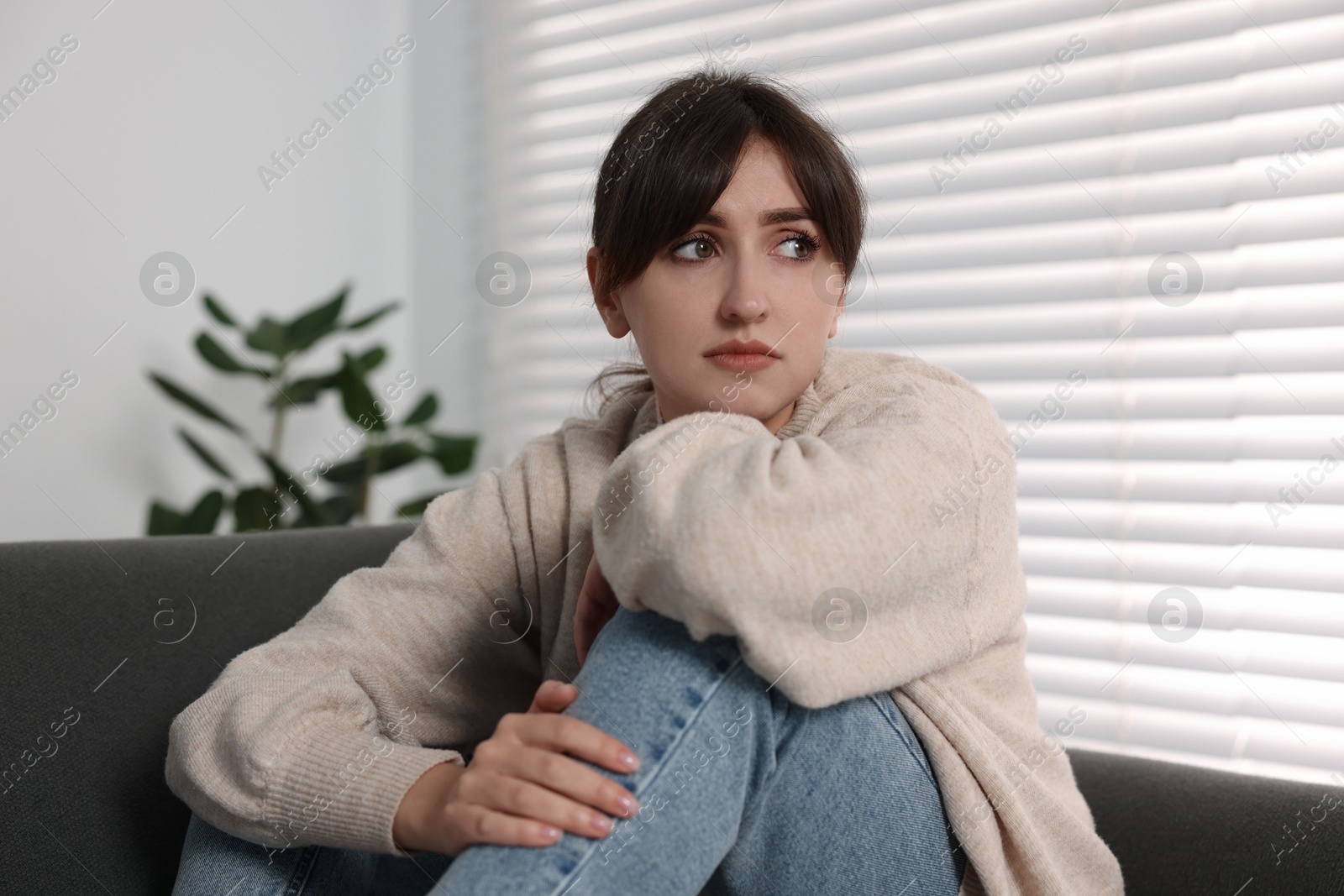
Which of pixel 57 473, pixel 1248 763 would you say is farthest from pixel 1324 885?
pixel 57 473

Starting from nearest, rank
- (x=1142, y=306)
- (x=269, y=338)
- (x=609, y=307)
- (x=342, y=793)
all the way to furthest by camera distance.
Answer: (x=342, y=793), (x=609, y=307), (x=1142, y=306), (x=269, y=338)

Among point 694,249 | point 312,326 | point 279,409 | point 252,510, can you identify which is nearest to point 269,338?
point 312,326

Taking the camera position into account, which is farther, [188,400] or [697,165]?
[188,400]

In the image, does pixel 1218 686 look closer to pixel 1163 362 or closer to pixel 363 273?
pixel 1163 362

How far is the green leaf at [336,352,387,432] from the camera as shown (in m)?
1.67

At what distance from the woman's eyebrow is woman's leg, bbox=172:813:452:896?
545 mm

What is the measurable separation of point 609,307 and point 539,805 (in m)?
0.52

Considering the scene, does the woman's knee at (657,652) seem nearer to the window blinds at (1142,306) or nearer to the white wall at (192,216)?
the window blinds at (1142,306)

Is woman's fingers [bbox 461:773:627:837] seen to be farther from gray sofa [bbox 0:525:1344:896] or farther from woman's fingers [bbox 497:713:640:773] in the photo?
gray sofa [bbox 0:525:1344:896]

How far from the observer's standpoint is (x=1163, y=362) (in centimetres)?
135

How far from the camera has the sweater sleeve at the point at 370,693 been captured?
27.1 inches

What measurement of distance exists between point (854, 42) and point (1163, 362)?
28.1 inches

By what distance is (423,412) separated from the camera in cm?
177

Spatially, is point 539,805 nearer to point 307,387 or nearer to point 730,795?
point 730,795
